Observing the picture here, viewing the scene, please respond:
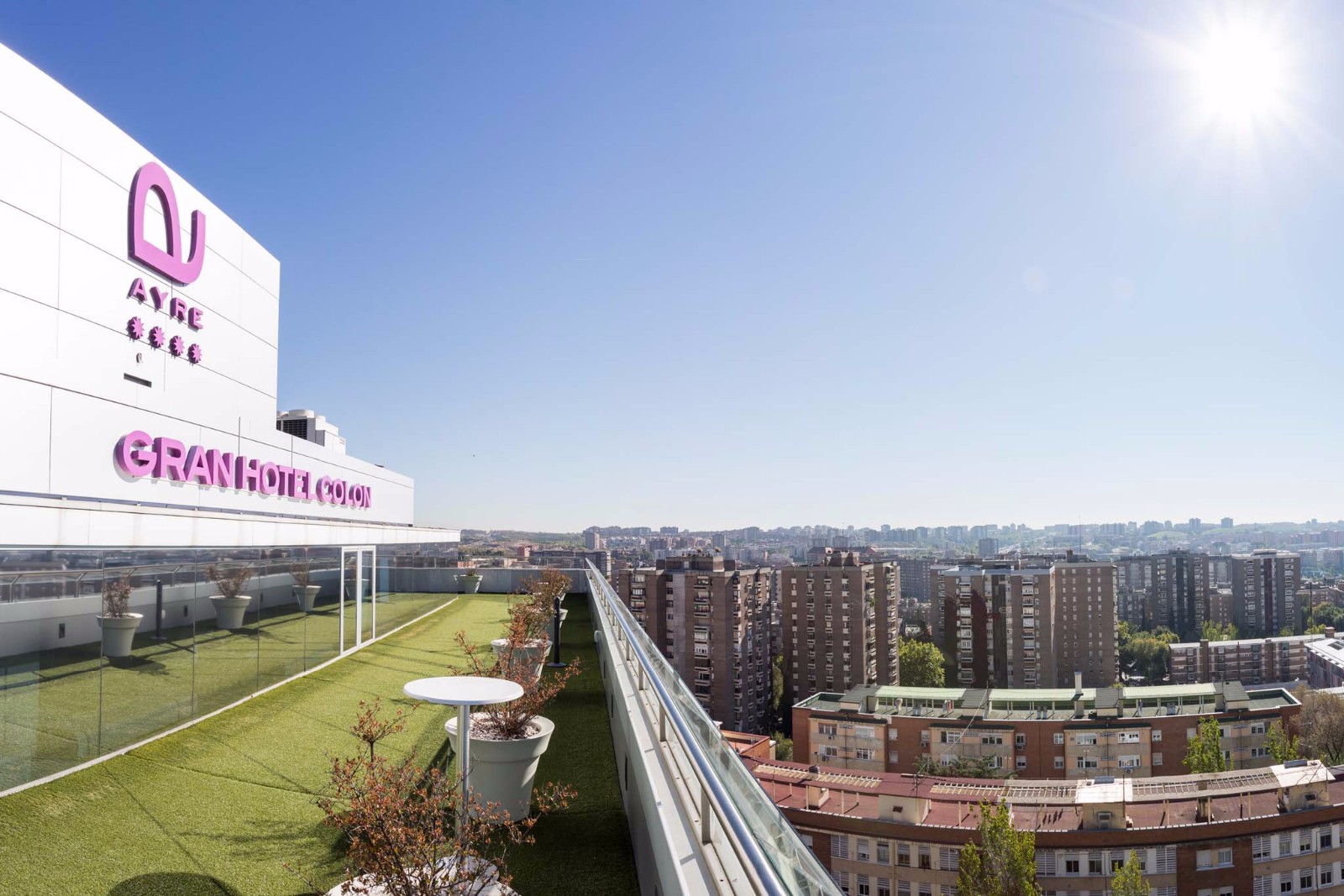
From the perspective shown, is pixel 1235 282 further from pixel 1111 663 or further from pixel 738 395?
pixel 738 395

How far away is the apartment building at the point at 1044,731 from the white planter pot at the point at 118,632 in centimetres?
4295

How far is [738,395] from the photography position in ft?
348

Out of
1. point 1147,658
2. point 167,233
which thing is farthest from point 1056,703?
point 1147,658

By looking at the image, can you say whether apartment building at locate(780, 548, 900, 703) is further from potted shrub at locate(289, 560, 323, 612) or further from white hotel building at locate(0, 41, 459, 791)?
potted shrub at locate(289, 560, 323, 612)

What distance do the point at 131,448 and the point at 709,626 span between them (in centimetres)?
5826

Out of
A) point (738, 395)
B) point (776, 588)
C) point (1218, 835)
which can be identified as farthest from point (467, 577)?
point (738, 395)

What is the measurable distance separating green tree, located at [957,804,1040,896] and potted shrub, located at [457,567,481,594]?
21172mm

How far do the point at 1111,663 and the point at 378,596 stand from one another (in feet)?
275

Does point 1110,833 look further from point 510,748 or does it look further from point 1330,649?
point 1330,649

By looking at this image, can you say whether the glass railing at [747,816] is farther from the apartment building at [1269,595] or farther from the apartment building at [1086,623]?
the apartment building at [1269,595]

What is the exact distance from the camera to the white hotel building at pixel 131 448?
5.25 m

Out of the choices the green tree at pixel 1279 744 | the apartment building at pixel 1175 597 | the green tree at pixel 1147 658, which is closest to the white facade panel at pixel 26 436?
the green tree at pixel 1279 744

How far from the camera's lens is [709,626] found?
64312 millimetres

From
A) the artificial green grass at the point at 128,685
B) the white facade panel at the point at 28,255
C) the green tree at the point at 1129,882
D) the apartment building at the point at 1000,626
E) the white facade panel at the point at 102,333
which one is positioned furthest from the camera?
the apartment building at the point at 1000,626
